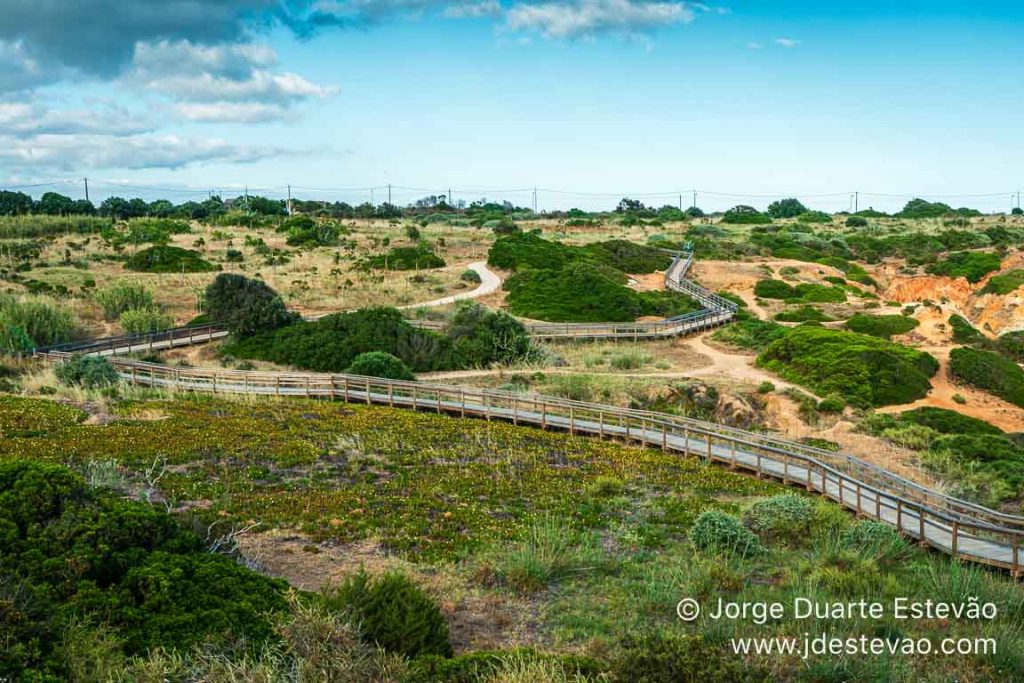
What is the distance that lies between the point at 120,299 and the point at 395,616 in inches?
1604

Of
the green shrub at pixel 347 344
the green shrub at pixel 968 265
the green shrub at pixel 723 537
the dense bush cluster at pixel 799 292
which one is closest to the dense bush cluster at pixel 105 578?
the green shrub at pixel 723 537

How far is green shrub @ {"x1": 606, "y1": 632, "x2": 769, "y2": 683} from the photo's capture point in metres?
7.45

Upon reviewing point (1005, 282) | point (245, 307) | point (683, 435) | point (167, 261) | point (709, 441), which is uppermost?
point (1005, 282)

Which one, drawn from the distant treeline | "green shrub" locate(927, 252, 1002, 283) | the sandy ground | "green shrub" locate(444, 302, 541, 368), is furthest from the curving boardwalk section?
the distant treeline

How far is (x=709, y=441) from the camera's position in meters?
20.3

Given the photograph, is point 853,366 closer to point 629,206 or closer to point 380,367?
point 380,367

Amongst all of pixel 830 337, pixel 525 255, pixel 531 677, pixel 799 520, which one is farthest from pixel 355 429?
pixel 525 255

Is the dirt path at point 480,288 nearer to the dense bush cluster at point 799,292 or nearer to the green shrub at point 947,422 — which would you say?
the dense bush cluster at point 799,292

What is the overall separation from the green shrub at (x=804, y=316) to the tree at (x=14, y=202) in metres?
85.4

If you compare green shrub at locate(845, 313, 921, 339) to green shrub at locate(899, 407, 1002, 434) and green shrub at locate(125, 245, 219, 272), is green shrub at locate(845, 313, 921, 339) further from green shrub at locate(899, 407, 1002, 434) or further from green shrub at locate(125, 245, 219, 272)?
green shrub at locate(125, 245, 219, 272)

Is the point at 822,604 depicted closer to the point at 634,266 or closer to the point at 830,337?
the point at 830,337

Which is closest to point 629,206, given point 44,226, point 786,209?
point 786,209

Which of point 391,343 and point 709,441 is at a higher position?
point 391,343

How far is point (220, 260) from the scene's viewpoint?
60.7m
